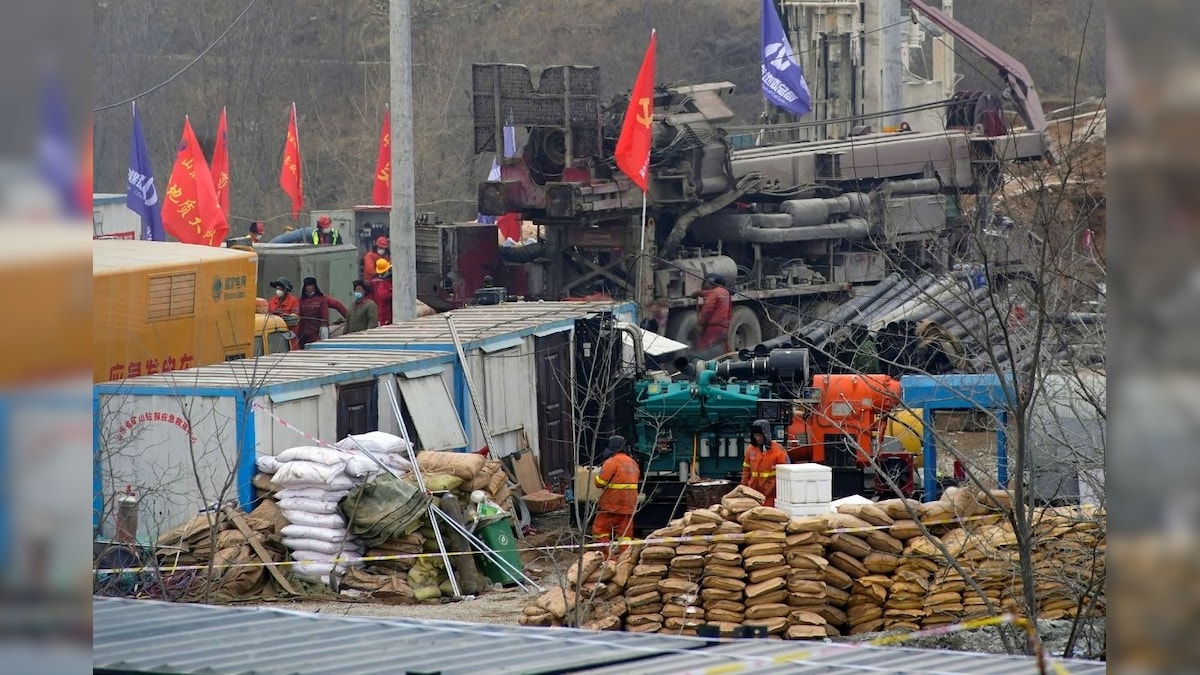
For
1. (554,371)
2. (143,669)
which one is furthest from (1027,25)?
(143,669)

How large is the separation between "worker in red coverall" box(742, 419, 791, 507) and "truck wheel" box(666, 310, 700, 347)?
434 inches

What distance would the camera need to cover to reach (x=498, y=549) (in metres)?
14.0

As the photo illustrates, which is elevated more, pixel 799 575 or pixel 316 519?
pixel 316 519

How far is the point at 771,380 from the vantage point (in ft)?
53.8

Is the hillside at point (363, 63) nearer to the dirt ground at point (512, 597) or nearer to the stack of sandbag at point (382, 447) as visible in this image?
the dirt ground at point (512, 597)

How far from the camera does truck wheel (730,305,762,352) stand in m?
25.7

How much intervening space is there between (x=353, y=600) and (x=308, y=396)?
2.31m

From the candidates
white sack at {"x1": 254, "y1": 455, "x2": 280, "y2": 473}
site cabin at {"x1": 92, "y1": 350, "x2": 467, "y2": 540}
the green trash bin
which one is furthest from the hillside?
white sack at {"x1": 254, "y1": 455, "x2": 280, "y2": 473}

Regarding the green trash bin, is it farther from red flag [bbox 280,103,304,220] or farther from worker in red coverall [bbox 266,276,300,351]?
red flag [bbox 280,103,304,220]

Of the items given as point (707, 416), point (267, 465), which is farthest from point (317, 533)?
point (707, 416)

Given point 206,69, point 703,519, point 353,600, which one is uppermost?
point 206,69

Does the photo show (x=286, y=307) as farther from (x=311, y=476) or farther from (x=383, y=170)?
(x=383, y=170)

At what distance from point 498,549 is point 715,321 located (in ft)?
37.4
